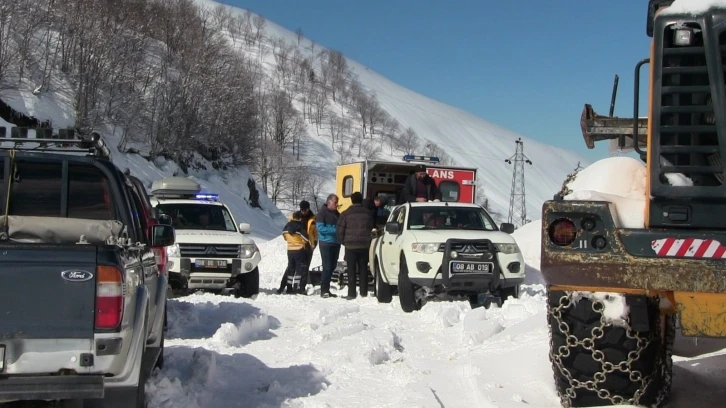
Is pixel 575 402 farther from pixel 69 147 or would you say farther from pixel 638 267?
pixel 69 147

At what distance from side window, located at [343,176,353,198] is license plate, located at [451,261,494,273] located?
337 inches

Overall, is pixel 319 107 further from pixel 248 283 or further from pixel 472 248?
pixel 472 248

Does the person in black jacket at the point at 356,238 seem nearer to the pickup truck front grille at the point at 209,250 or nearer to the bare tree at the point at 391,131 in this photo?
the pickup truck front grille at the point at 209,250

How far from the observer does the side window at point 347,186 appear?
63.9 ft

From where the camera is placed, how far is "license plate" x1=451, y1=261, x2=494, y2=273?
1103cm

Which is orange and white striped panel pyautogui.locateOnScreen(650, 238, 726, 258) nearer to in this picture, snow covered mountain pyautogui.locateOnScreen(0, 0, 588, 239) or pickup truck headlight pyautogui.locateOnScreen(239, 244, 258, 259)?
pickup truck headlight pyautogui.locateOnScreen(239, 244, 258, 259)

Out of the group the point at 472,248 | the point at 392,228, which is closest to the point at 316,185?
the point at 392,228

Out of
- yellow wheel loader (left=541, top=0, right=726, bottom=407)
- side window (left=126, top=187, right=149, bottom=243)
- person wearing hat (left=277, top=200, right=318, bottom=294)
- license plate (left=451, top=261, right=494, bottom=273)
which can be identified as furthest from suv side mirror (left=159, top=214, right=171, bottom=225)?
person wearing hat (left=277, top=200, right=318, bottom=294)

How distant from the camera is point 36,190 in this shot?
5141mm

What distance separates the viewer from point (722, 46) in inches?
167

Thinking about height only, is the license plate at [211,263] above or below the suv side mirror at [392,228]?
below

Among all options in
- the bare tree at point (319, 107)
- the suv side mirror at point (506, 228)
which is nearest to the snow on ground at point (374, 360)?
the suv side mirror at point (506, 228)

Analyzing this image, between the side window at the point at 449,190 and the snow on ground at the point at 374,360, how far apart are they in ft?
29.9

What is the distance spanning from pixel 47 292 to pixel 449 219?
9.12 m
